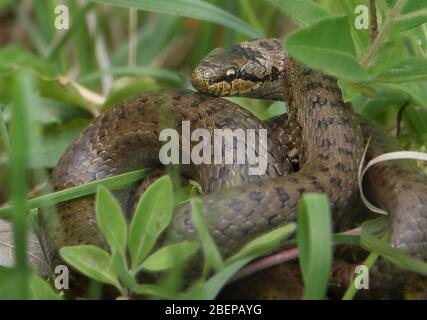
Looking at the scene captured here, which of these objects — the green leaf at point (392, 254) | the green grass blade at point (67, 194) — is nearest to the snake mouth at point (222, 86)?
the green grass blade at point (67, 194)

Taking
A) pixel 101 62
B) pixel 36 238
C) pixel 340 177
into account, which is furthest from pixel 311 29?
pixel 101 62

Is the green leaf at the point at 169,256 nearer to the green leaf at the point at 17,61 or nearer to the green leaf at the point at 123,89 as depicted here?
the green leaf at the point at 17,61

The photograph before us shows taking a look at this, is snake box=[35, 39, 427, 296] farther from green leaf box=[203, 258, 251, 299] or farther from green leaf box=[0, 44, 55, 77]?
green leaf box=[0, 44, 55, 77]

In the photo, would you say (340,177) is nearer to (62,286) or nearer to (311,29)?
(311,29)

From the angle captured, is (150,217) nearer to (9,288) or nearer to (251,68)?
(9,288)

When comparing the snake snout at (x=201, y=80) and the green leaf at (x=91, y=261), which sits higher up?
the snake snout at (x=201, y=80)
